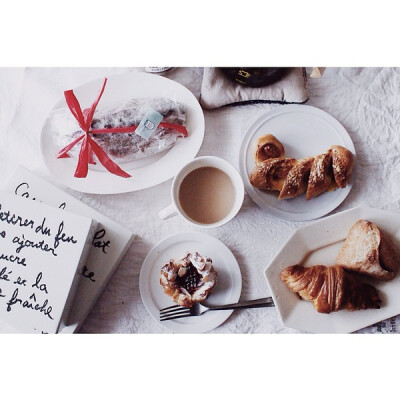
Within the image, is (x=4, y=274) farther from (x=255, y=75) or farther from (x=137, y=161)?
(x=255, y=75)

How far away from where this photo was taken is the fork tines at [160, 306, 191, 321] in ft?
3.34

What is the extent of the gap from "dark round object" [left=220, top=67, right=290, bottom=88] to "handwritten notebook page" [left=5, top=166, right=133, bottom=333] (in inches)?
18.7

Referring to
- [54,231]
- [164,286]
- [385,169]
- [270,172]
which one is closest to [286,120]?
[270,172]

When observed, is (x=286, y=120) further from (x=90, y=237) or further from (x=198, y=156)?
(x=90, y=237)

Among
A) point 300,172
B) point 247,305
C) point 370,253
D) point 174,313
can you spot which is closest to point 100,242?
point 174,313

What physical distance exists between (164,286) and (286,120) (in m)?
0.51

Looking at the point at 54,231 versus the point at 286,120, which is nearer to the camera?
the point at 54,231

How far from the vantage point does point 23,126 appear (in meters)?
1.15

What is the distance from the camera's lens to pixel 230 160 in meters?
1.12

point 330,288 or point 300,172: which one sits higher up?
point 300,172

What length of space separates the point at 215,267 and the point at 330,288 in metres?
0.27

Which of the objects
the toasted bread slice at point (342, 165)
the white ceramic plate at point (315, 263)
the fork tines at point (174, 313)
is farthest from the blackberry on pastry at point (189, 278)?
the toasted bread slice at point (342, 165)

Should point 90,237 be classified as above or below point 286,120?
below

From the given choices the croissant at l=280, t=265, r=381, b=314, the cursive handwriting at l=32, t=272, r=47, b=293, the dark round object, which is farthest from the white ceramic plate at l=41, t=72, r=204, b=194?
the croissant at l=280, t=265, r=381, b=314
